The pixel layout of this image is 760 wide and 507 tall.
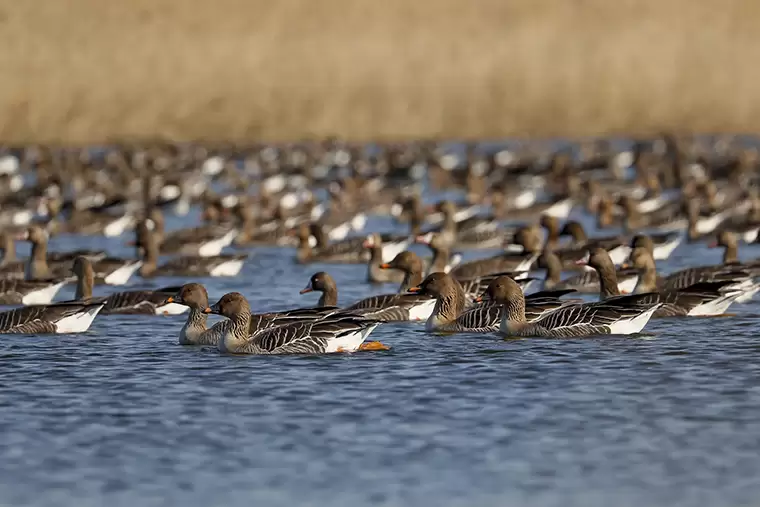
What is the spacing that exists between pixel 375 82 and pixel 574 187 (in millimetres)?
18232

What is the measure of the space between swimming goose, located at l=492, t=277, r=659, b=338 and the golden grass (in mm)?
37235

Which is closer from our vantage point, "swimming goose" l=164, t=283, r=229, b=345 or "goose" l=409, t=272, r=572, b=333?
"swimming goose" l=164, t=283, r=229, b=345

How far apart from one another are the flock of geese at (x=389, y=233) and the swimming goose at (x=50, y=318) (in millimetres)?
22

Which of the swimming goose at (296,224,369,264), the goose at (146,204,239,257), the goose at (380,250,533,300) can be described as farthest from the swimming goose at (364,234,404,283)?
the goose at (146,204,239,257)

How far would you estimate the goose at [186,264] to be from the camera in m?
26.1

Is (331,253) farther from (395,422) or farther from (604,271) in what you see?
(395,422)

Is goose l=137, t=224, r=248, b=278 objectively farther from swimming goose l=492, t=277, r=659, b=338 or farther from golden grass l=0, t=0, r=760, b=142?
golden grass l=0, t=0, r=760, b=142

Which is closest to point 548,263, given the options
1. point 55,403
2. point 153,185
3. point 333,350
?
point 333,350

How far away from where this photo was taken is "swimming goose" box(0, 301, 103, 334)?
1880cm

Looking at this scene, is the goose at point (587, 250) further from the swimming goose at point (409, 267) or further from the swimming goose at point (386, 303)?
the swimming goose at point (386, 303)

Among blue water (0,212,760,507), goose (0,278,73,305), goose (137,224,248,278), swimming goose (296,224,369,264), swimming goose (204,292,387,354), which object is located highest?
swimming goose (296,224,369,264)

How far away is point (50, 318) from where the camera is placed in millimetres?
18844

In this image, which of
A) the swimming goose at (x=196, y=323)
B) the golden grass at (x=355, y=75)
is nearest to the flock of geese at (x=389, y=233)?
the swimming goose at (x=196, y=323)

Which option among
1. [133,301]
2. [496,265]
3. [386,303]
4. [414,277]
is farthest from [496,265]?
[133,301]
